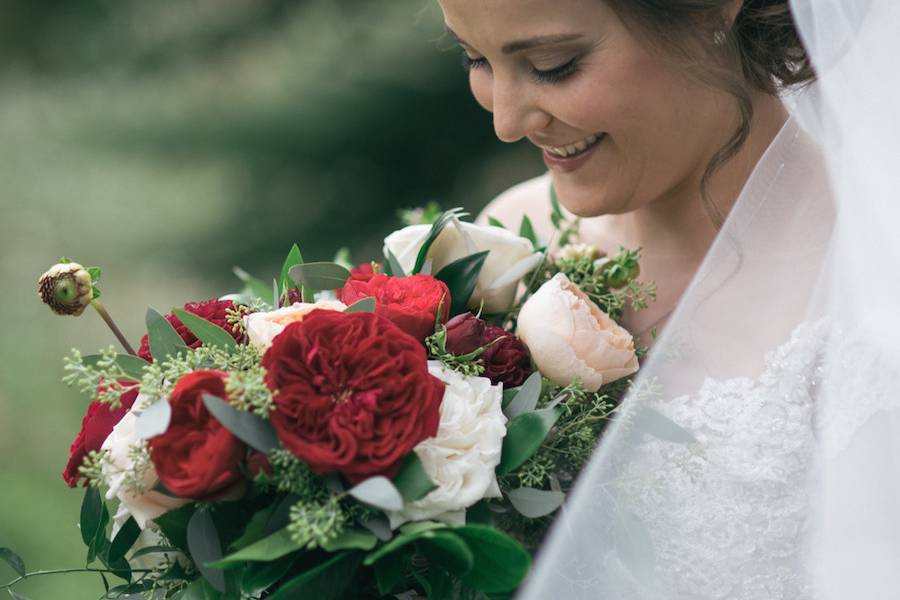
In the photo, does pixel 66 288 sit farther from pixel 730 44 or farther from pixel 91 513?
pixel 730 44

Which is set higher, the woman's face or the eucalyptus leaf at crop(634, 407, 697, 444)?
the woman's face

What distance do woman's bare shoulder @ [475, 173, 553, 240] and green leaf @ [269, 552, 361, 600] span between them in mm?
1037

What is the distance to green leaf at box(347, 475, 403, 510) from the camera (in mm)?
916

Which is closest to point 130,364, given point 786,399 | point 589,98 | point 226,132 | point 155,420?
point 155,420

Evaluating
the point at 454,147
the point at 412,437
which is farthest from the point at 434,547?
the point at 454,147

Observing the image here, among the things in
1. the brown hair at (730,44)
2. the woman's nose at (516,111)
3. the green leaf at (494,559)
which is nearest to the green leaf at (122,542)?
the green leaf at (494,559)

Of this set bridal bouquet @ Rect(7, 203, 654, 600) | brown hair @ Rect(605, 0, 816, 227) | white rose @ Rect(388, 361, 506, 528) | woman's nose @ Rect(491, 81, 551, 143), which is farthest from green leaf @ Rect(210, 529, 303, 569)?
brown hair @ Rect(605, 0, 816, 227)

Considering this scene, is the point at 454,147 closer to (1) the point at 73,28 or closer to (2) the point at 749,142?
(1) the point at 73,28

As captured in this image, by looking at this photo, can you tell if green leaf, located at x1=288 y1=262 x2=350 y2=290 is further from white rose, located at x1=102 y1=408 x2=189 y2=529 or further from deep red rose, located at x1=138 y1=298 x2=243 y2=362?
white rose, located at x1=102 y1=408 x2=189 y2=529

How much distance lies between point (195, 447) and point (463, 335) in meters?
0.33

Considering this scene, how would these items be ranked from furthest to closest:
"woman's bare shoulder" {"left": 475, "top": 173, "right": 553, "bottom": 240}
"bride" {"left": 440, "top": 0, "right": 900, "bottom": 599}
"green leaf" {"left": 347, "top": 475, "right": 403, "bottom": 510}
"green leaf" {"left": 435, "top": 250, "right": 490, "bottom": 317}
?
1. "woman's bare shoulder" {"left": 475, "top": 173, "right": 553, "bottom": 240}
2. "green leaf" {"left": 435, "top": 250, "right": 490, "bottom": 317}
3. "bride" {"left": 440, "top": 0, "right": 900, "bottom": 599}
4. "green leaf" {"left": 347, "top": 475, "right": 403, "bottom": 510}

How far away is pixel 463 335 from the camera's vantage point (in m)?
1.13

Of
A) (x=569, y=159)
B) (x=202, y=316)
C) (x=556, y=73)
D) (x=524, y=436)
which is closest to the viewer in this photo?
(x=524, y=436)

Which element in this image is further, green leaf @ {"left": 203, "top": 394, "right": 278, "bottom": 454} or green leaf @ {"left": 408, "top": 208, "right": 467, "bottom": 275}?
green leaf @ {"left": 408, "top": 208, "right": 467, "bottom": 275}
